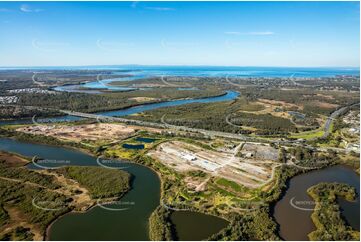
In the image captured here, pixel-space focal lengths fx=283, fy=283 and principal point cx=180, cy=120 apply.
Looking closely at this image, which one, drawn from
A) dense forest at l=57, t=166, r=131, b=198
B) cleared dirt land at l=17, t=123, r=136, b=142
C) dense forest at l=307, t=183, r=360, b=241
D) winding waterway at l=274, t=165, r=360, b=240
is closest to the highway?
cleared dirt land at l=17, t=123, r=136, b=142

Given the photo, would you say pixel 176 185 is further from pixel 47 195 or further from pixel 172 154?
pixel 47 195

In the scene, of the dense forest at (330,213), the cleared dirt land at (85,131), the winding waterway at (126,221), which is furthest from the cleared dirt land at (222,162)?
the cleared dirt land at (85,131)

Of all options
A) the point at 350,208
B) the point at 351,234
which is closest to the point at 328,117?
the point at 350,208

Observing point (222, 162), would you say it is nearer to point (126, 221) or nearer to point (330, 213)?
point (330, 213)

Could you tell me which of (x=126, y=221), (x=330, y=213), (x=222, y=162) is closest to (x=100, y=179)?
(x=126, y=221)

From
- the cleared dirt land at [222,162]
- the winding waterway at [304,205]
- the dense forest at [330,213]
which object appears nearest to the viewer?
the dense forest at [330,213]

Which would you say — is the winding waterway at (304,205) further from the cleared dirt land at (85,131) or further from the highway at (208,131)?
the cleared dirt land at (85,131)

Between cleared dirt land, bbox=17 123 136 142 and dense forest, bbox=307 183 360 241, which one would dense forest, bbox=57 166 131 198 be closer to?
cleared dirt land, bbox=17 123 136 142

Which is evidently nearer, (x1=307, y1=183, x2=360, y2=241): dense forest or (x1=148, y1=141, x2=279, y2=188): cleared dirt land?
(x1=307, y1=183, x2=360, y2=241): dense forest
